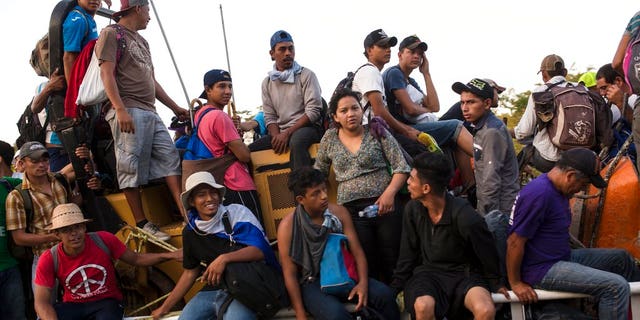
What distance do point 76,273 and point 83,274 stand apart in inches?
2.1

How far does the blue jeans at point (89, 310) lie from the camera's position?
5.34m

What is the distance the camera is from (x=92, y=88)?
598cm

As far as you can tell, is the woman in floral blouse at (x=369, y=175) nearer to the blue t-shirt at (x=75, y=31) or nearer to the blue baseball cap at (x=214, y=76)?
the blue baseball cap at (x=214, y=76)

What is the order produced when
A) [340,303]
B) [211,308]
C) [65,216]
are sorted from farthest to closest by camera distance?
[65,216] → [211,308] → [340,303]

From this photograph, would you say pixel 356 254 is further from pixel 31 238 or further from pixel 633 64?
pixel 31 238

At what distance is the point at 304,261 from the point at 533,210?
164 centimetres

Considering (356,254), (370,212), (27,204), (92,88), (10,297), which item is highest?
(92,88)

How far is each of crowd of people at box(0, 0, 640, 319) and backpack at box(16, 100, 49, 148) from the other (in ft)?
0.36

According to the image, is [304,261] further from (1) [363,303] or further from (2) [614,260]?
(2) [614,260]

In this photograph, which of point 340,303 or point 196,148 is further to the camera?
point 196,148

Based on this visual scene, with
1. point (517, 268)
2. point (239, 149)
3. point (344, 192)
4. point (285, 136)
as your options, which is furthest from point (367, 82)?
point (517, 268)

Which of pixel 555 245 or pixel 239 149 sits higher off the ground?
pixel 239 149

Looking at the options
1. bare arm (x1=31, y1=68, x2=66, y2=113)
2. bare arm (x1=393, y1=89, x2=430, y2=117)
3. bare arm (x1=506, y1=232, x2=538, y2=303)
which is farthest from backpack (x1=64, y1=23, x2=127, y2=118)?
bare arm (x1=506, y1=232, x2=538, y2=303)

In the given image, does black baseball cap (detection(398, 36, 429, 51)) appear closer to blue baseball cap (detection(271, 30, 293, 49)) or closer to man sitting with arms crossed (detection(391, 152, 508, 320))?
blue baseball cap (detection(271, 30, 293, 49))
